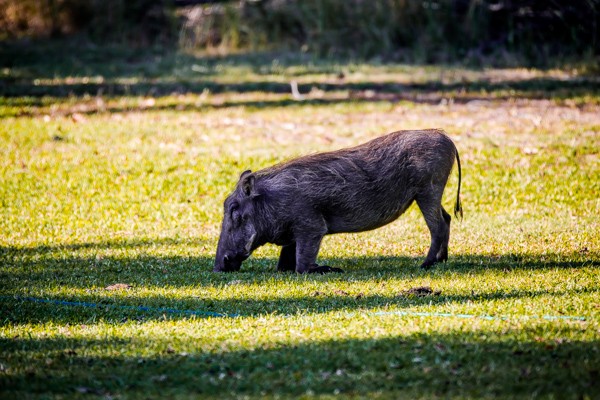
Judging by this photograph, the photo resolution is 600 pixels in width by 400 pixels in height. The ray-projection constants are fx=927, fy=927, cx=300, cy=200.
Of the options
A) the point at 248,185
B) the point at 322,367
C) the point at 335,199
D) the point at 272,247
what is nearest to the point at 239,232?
the point at 248,185

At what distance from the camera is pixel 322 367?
20.4 ft

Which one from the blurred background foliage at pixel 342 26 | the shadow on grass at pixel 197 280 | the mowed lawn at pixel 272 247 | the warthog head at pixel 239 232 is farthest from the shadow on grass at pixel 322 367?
the blurred background foliage at pixel 342 26

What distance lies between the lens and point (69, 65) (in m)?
22.7

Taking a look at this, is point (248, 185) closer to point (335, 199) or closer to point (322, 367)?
point (335, 199)

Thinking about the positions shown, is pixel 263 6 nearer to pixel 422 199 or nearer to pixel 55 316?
pixel 422 199

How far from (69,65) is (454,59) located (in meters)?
9.37

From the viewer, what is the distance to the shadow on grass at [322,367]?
5.80 m

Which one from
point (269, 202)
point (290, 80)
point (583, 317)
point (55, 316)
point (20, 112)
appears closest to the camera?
point (583, 317)

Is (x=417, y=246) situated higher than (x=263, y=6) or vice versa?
(x=263, y=6)

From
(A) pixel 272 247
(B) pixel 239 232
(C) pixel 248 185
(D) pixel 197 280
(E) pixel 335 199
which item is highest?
(C) pixel 248 185

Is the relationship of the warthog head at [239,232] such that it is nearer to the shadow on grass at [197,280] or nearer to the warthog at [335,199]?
the warthog at [335,199]

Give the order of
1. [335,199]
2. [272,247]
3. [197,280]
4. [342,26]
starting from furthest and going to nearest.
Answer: [342,26]
[272,247]
[335,199]
[197,280]

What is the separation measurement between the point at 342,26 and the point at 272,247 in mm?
13745

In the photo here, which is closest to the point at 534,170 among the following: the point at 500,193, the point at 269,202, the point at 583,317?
the point at 500,193
